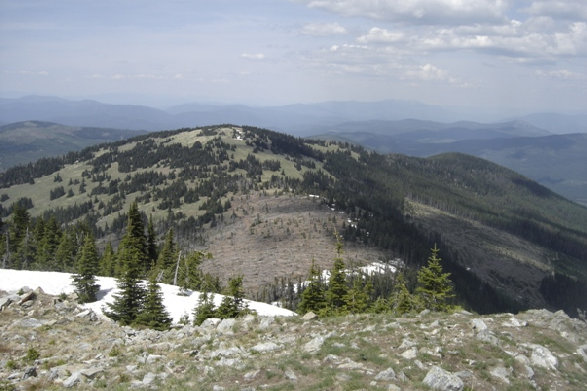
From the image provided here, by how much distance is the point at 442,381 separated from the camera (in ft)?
55.5

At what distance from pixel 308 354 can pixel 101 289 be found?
36.8 meters

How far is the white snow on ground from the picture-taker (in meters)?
42.3

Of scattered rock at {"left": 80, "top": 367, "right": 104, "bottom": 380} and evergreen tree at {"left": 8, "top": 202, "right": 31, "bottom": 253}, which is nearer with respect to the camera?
scattered rock at {"left": 80, "top": 367, "right": 104, "bottom": 380}

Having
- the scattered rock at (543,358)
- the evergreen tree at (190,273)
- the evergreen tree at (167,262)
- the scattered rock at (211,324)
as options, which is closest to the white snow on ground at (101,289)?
the evergreen tree at (190,273)

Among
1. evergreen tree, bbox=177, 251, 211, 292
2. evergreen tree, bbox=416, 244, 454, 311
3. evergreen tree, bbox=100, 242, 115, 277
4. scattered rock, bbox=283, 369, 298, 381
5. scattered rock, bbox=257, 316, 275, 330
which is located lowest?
evergreen tree, bbox=100, 242, 115, 277

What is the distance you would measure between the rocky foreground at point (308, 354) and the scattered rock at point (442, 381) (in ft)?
0.15

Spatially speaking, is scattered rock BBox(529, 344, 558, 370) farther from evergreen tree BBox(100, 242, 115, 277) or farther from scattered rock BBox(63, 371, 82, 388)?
evergreen tree BBox(100, 242, 115, 277)

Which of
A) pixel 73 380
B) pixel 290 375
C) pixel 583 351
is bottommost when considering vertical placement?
pixel 583 351

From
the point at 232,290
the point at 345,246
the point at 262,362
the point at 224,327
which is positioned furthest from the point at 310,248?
the point at 262,362

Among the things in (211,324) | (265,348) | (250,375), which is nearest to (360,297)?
(211,324)

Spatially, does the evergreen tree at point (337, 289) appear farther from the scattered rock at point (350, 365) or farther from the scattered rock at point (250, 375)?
the scattered rock at point (250, 375)

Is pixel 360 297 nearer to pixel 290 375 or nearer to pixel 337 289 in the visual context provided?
pixel 337 289

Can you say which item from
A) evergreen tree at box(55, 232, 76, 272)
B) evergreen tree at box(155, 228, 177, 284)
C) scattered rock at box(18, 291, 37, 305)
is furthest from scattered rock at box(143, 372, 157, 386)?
evergreen tree at box(55, 232, 76, 272)

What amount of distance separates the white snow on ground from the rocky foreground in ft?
43.9
